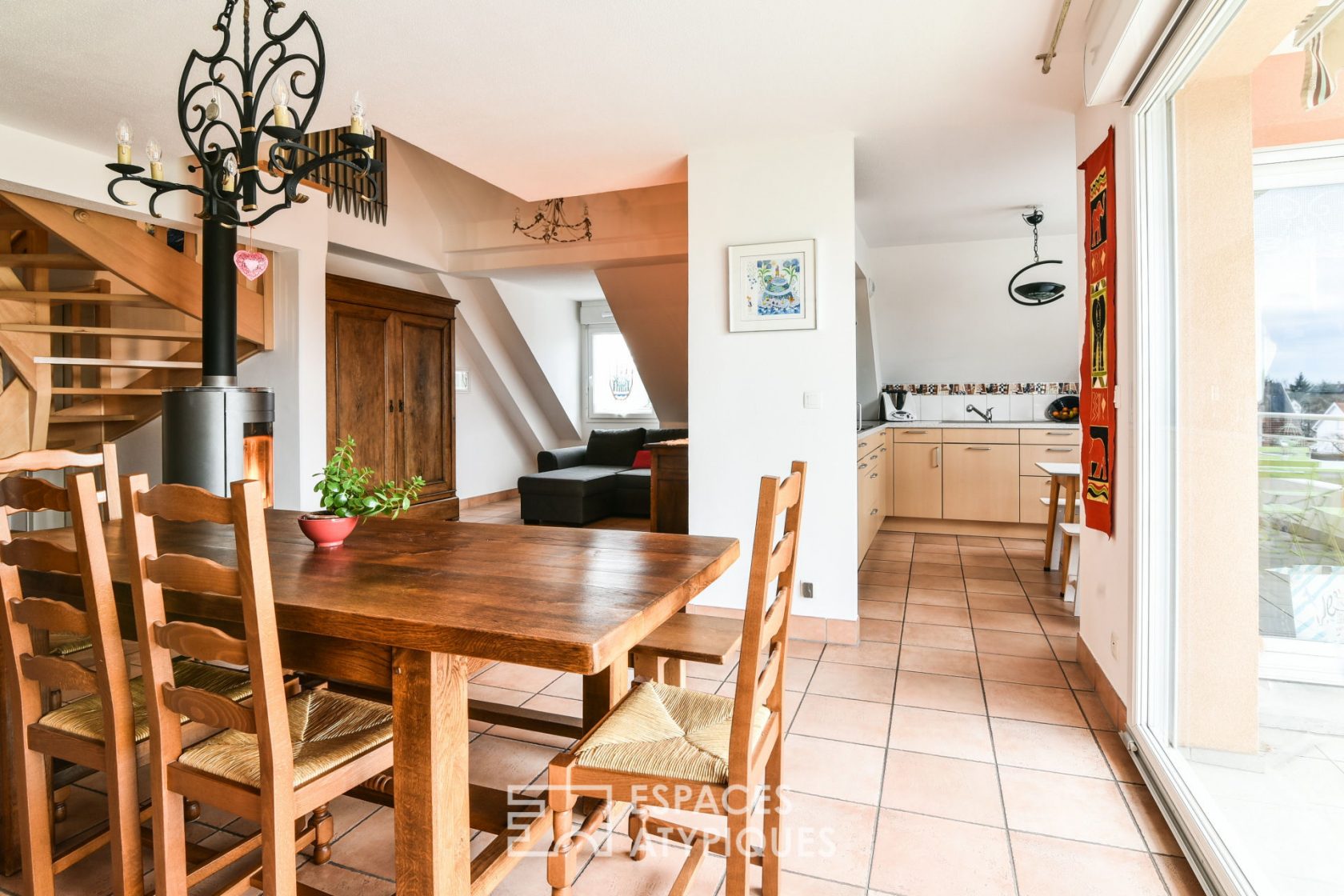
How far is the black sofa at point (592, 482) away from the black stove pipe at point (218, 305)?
9.46ft

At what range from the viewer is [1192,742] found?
6.21 ft

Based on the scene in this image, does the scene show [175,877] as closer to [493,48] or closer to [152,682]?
[152,682]

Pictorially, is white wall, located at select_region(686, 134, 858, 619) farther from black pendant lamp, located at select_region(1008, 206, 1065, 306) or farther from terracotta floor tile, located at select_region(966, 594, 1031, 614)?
black pendant lamp, located at select_region(1008, 206, 1065, 306)

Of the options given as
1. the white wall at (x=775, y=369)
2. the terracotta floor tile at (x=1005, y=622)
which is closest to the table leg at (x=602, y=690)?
the white wall at (x=775, y=369)

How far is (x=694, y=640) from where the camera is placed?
1904 mm

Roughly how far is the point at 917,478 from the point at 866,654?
3.05 metres

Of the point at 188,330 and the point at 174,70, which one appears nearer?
the point at 174,70

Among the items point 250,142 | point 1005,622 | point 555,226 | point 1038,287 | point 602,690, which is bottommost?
point 1005,622

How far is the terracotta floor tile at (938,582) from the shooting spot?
4340mm

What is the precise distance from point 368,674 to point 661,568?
0.64m

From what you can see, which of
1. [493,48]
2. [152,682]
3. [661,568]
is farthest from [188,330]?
[661,568]

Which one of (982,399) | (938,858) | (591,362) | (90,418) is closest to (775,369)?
(938,858)

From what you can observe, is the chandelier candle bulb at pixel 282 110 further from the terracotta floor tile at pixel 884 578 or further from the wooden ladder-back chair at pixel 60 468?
the terracotta floor tile at pixel 884 578

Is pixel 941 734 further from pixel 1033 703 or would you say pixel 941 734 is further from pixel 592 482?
pixel 592 482
